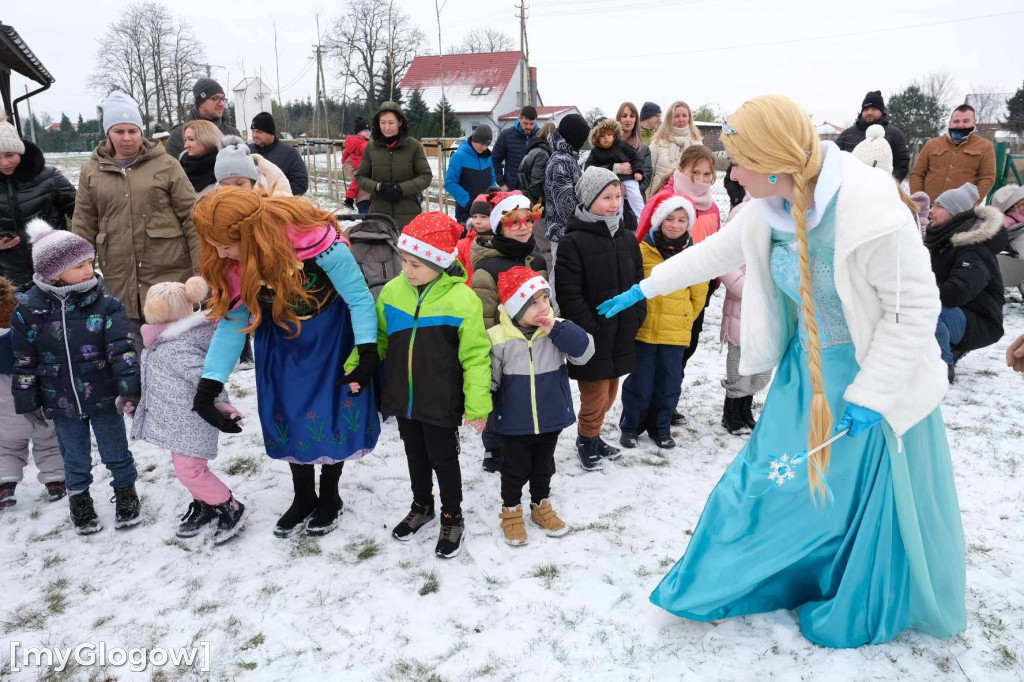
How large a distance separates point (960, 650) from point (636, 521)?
1506 millimetres

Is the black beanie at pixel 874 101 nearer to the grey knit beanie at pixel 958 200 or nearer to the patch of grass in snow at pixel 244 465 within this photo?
the grey knit beanie at pixel 958 200

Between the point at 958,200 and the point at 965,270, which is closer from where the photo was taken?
the point at 965,270

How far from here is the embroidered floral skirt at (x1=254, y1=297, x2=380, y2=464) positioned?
10.8 ft

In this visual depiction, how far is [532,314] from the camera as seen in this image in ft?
10.9

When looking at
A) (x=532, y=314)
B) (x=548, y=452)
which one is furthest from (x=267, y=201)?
(x=548, y=452)

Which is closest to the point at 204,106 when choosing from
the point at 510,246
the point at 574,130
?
the point at 574,130

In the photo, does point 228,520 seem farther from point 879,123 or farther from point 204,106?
point 879,123

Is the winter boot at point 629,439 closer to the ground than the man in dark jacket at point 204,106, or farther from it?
closer to the ground

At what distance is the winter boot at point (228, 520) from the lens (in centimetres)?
353

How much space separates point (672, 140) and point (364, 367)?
5310 millimetres

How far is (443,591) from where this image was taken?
10.3 feet

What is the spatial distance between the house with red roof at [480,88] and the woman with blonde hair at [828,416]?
48.2 m

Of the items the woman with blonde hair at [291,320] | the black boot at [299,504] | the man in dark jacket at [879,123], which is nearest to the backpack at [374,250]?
the woman with blonde hair at [291,320]

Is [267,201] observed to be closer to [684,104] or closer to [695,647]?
[695,647]
